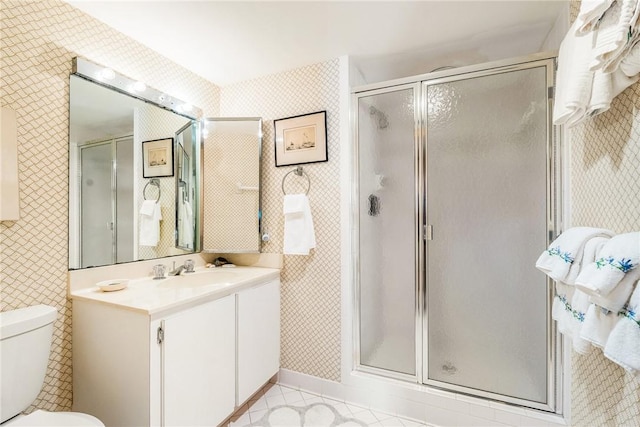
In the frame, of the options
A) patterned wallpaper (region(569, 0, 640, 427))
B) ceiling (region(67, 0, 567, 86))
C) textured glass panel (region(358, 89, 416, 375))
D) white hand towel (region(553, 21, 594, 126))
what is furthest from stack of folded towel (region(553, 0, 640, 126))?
textured glass panel (region(358, 89, 416, 375))

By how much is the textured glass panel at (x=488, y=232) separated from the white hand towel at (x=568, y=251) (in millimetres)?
556

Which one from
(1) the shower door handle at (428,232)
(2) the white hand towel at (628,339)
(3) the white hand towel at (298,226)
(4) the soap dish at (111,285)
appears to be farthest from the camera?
(3) the white hand towel at (298,226)

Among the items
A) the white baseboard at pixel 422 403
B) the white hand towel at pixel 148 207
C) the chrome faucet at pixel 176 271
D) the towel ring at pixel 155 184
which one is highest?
the towel ring at pixel 155 184

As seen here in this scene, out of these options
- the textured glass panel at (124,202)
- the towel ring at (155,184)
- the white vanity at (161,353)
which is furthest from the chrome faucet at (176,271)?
the towel ring at (155,184)

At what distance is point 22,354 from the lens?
44.0 inches

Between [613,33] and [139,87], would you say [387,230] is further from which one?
[139,87]

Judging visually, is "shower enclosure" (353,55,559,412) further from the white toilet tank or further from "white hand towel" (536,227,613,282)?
the white toilet tank

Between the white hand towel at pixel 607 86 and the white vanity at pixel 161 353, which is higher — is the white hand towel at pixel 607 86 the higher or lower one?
the higher one

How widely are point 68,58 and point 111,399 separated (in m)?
1.69

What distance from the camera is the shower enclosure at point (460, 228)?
63.9 inches

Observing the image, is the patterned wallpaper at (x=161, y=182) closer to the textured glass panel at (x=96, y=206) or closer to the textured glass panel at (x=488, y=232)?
the textured glass panel at (x=96, y=206)

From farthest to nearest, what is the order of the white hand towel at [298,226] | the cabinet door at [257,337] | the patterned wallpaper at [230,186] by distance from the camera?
1. the patterned wallpaper at [230,186]
2. the white hand towel at [298,226]
3. the cabinet door at [257,337]

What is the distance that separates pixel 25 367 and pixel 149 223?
0.90 meters

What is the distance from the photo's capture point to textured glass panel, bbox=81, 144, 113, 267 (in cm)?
150
